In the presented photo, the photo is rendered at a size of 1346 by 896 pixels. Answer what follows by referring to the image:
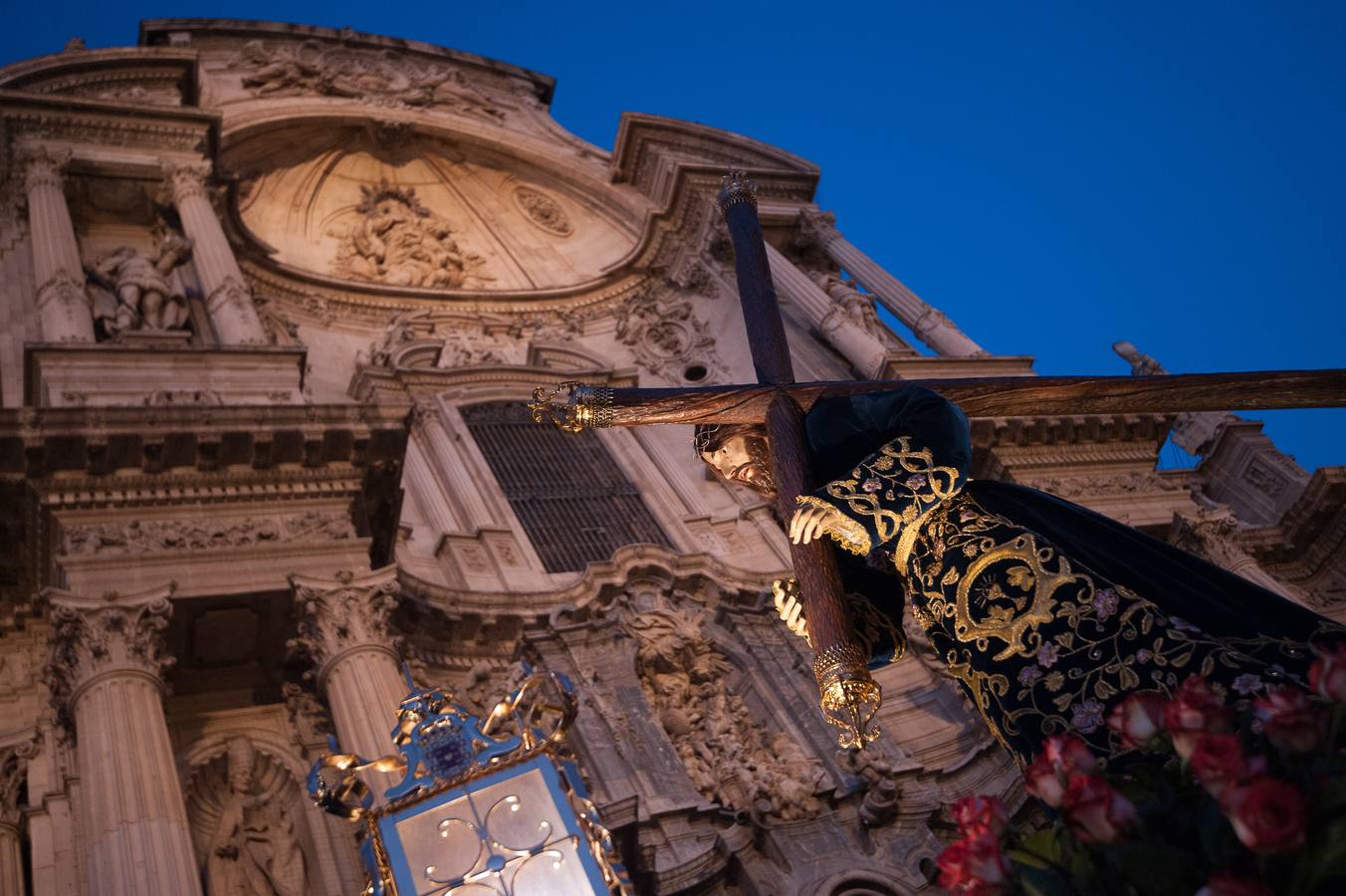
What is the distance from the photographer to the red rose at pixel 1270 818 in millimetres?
2508

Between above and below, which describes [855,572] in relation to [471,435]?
below

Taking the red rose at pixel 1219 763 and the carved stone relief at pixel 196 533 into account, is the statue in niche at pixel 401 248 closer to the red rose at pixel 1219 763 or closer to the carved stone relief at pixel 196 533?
the carved stone relief at pixel 196 533

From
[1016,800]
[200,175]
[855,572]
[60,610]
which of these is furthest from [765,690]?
[200,175]

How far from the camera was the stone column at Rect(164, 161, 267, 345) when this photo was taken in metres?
13.4

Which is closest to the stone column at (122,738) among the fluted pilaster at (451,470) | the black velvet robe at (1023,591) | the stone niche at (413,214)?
the black velvet robe at (1023,591)

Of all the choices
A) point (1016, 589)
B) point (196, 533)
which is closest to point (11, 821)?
point (196, 533)

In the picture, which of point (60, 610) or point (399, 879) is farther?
point (60, 610)

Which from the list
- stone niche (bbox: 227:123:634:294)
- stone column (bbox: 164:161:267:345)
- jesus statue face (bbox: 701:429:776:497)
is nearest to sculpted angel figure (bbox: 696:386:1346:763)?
jesus statue face (bbox: 701:429:776:497)

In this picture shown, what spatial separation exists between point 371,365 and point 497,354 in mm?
2308

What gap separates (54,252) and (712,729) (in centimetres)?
875

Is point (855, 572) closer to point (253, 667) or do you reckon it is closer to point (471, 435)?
point (253, 667)

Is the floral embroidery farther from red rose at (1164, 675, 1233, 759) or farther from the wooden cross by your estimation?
red rose at (1164, 675, 1233, 759)

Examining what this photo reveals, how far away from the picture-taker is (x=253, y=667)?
35.5 ft

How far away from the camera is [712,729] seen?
1314 cm
